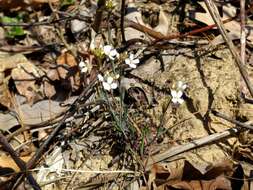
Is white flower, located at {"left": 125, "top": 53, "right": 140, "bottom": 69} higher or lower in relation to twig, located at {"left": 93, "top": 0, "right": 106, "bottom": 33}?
lower

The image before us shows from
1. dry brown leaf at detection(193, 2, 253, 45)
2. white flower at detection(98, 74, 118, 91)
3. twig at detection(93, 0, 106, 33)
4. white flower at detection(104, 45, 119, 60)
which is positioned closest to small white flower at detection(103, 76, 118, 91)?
white flower at detection(98, 74, 118, 91)

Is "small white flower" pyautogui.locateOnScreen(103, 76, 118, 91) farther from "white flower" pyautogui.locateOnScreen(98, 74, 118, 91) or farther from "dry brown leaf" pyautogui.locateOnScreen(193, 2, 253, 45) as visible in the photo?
"dry brown leaf" pyautogui.locateOnScreen(193, 2, 253, 45)

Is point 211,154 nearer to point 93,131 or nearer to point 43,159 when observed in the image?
point 93,131

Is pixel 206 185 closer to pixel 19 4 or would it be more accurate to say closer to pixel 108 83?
pixel 108 83

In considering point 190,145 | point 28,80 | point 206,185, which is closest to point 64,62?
point 28,80

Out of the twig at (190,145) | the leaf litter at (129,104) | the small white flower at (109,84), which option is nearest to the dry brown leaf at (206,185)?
the leaf litter at (129,104)

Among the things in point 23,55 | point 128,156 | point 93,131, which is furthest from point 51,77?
point 128,156

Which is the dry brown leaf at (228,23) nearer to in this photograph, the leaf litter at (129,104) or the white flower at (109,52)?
the leaf litter at (129,104)

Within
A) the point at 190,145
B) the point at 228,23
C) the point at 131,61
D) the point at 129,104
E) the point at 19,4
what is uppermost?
the point at 19,4
